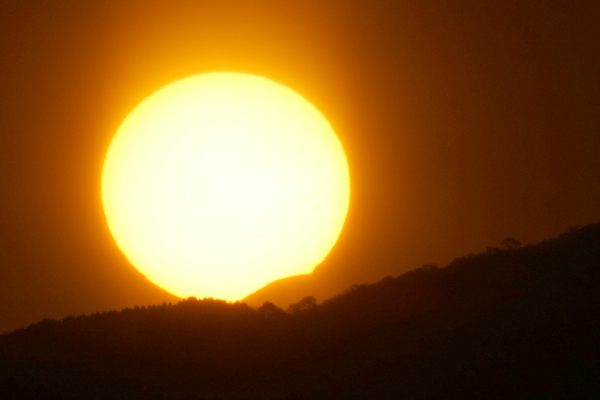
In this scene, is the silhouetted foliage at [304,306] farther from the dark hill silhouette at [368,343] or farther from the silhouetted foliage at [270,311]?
the silhouetted foliage at [270,311]

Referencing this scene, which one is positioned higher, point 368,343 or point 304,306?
point 304,306

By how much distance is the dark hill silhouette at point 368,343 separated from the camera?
11.5 meters

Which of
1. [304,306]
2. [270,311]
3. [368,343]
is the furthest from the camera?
[304,306]

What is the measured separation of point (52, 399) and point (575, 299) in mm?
10339

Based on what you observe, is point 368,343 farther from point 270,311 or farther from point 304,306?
point 270,311

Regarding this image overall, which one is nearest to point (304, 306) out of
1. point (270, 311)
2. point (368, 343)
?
point (270, 311)

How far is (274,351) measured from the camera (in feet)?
42.7

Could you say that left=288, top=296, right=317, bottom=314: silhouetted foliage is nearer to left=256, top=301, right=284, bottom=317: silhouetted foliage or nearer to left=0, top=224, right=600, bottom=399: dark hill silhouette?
left=0, top=224, right=600, bottom=399: dark hill silhouette

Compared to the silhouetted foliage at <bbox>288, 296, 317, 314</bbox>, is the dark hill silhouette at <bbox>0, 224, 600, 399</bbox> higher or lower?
lower

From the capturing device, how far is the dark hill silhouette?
11.5 meters

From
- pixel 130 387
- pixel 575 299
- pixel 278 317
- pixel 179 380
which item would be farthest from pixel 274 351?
pixel 575 299

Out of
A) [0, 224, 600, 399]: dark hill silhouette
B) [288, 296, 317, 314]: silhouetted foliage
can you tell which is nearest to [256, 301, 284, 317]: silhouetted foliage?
[0, 224, 600, 399]: dark hill silhouette

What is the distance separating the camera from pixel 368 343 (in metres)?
12.9

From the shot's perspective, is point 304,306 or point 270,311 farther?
point 304,306
